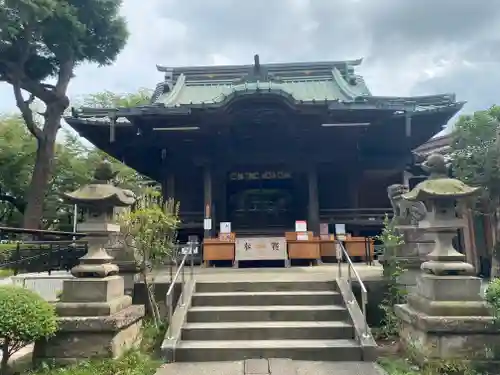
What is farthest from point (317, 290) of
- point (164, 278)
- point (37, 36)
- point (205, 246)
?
point (37, 36)

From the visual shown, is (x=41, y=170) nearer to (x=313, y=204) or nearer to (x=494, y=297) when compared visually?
(x=313, y=204)

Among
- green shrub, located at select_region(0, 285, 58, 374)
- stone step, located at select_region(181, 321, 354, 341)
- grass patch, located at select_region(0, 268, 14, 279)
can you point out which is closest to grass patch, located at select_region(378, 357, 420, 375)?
stone step, located at select_region(181, 321, 354, 341)

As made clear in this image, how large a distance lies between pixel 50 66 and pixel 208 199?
39.4 feet

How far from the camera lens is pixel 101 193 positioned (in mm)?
5219

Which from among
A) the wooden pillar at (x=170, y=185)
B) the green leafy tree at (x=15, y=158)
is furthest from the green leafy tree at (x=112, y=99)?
the wooden pillar at (x=170, y=185)

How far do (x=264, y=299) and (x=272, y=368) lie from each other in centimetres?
150

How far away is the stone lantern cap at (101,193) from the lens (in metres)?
5.12

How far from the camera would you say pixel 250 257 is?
9312mm

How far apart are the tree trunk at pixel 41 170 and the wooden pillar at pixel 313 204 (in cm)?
1194

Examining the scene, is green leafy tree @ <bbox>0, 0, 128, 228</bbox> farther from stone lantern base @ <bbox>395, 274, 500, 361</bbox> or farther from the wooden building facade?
stone lantern base @ <bbox>395, 274, 500, 361</bbox>

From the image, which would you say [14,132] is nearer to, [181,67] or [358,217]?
[181,67]

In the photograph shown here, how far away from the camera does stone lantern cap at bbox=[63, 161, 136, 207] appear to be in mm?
5121

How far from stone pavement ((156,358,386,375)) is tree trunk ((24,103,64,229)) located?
14100 millimetres

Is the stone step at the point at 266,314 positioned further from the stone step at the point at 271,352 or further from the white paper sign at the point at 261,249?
the white paper sign at the point at 261,249
